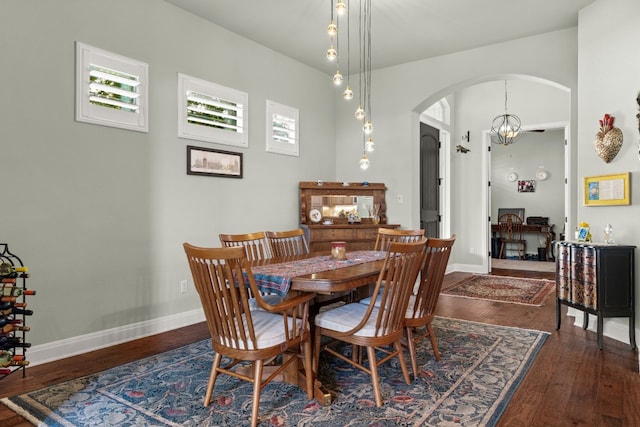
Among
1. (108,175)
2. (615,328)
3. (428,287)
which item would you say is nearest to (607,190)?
(615,328)

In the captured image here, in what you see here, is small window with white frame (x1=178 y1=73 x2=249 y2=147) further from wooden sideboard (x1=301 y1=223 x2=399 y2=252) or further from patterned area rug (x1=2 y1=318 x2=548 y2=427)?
patterned area rug (x1=2 y1=318 x2=548 y2=427)

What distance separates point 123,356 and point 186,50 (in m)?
2.84

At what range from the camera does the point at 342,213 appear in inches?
218

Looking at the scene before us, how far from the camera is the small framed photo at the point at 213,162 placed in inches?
159

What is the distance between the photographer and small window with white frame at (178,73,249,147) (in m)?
3.95

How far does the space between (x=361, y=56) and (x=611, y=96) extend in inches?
110

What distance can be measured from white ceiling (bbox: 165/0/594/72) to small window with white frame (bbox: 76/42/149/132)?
86cm

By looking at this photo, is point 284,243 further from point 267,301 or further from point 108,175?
point 108,175

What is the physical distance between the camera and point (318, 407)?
2.23 metres

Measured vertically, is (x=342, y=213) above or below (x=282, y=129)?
Result: below

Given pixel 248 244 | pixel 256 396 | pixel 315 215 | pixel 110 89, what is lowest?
pixel 256 396

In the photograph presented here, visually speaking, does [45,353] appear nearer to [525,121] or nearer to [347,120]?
[347,120]

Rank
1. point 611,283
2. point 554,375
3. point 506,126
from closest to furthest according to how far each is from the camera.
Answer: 1. point 554,375
2. point 611,283
3. point 506,126

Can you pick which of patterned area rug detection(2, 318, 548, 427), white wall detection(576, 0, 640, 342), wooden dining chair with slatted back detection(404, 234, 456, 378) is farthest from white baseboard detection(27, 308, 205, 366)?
white wall detection(576, 0, 640, 342)
